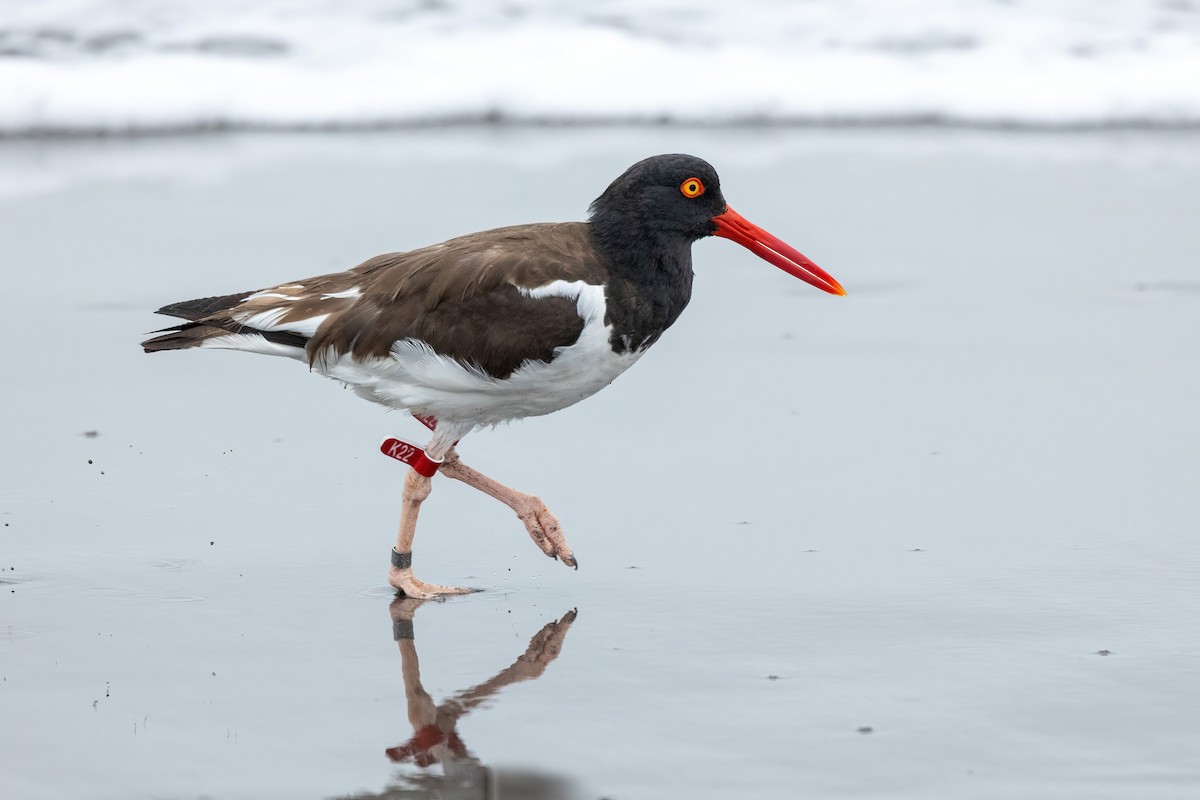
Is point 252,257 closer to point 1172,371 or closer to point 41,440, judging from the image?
point 41,440

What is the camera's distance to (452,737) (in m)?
3.85

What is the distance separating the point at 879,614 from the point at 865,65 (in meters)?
10.3

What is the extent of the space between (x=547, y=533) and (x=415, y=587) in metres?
0.44

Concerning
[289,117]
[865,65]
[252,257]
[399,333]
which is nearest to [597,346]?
[399,333]

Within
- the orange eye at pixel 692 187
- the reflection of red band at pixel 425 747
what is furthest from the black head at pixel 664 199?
the reflection of red band at pixel 425 747

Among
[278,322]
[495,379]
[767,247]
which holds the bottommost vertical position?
[495,379]

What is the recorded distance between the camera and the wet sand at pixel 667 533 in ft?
12.4

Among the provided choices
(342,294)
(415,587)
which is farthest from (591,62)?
(415,587)

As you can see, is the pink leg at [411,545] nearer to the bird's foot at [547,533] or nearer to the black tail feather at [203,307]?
the bird's foot at [547,533]

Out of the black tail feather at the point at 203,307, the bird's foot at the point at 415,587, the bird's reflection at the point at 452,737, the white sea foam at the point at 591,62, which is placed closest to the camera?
the bird's reflection at the point at 452,737

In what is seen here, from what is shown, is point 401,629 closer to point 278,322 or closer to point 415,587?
point 415,587

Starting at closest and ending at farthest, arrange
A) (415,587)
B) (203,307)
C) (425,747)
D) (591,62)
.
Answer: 1. (425,747)
2. (415,587)
3. (203,307)
4. (591,62)

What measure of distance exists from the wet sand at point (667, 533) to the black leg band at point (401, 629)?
0.02 metres

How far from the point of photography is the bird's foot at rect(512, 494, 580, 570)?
5.05m
